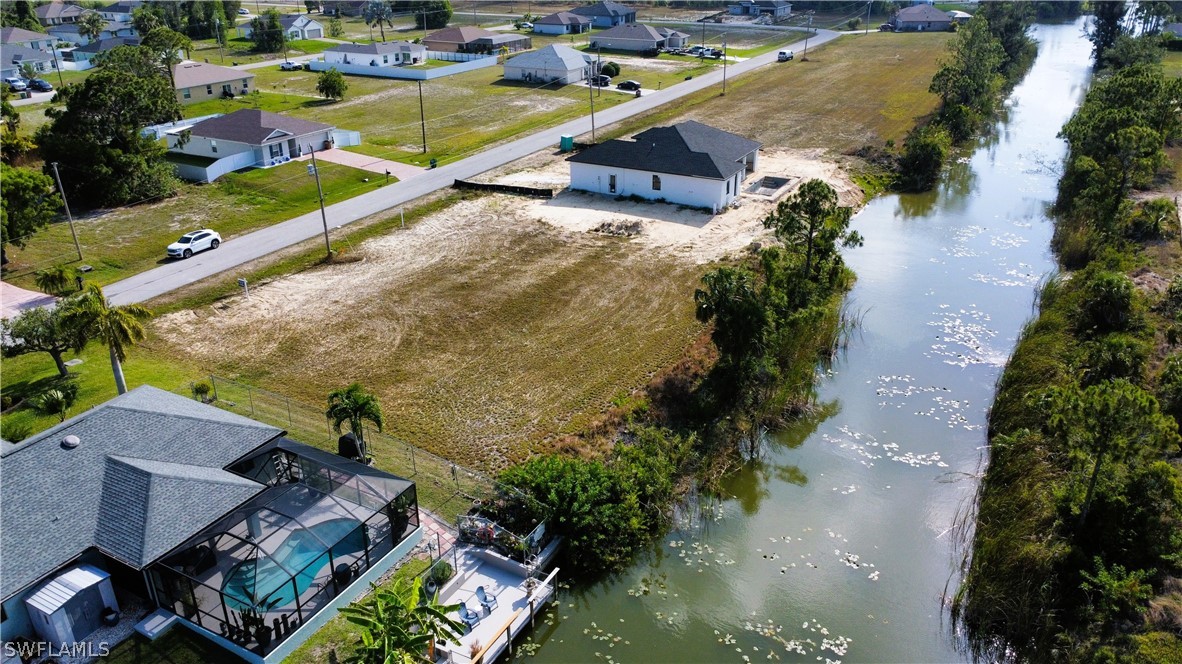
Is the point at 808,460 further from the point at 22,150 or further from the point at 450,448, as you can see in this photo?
the point at 22,150

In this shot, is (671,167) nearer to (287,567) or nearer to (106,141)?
(106,141)

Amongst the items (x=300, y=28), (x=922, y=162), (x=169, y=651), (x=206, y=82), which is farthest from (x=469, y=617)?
(x=300, y=28)

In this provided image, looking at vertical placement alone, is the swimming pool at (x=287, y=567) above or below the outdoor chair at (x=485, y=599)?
above

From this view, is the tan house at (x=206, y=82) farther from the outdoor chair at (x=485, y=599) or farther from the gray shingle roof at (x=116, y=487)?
the outdoor chair at (x=485, y=599)

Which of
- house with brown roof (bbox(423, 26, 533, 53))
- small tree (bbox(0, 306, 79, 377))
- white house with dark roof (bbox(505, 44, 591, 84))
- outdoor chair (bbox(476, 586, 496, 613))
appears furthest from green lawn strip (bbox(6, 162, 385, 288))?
house with brown roof (bbox(423, 26, 533, 53))

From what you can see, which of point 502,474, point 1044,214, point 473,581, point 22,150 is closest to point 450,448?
point 502,474

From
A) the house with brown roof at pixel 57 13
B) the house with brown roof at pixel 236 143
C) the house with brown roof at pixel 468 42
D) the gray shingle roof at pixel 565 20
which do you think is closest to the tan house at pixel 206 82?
the house with brown roof at pixel 236 143
